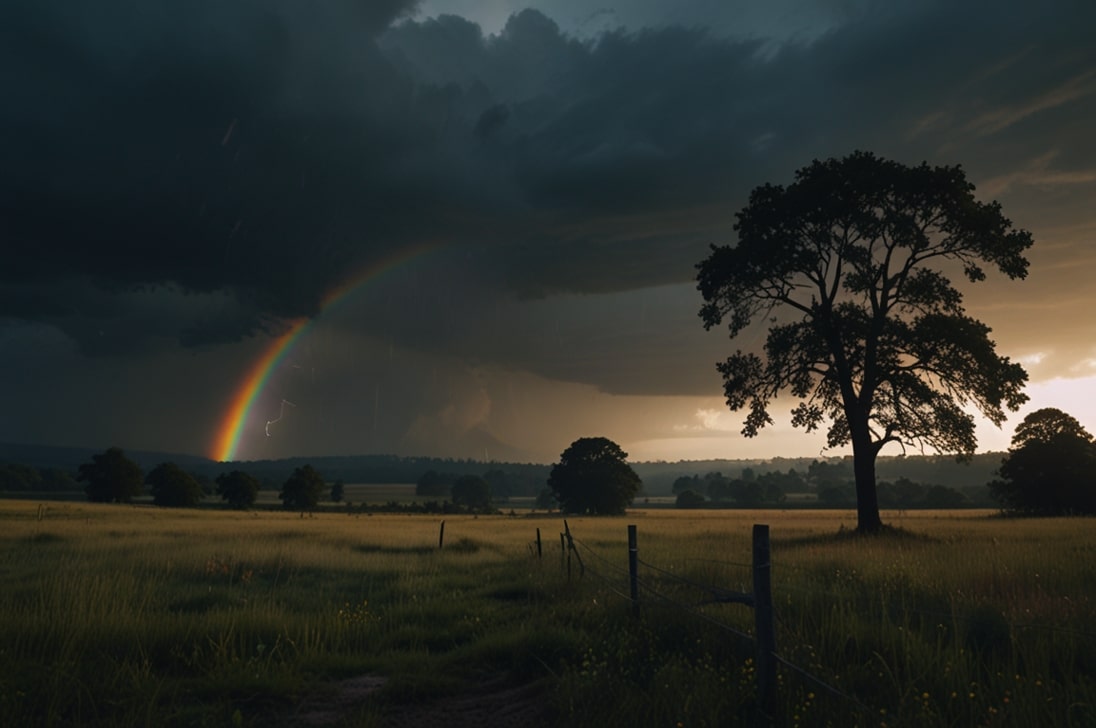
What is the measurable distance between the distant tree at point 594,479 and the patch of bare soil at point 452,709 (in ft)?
250

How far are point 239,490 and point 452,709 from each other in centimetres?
9352

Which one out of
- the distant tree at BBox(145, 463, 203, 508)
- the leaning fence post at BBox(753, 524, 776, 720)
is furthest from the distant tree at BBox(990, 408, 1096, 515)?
the distant tree at BBox(145, 463, 203, 508)

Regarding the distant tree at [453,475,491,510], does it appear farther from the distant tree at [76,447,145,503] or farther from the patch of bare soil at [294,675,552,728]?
the patch of bare soil at [294,675,552,728]

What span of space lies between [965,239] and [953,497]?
285ft

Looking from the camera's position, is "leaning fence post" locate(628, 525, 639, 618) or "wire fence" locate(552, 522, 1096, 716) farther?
"leaning fence post" locate(628, 525, 639, 618)

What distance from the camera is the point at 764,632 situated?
573cm

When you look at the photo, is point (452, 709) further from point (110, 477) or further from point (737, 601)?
point (110, 477)

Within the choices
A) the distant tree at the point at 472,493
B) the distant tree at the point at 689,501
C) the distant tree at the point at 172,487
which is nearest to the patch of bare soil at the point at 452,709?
the distant tree at the point at 172,487

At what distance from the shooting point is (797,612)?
352 inches

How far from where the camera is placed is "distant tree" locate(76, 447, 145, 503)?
83.8 meters

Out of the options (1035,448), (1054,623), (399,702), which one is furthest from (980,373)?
(1035,448)

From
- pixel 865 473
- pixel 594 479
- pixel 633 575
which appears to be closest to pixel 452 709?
pixel 633 575

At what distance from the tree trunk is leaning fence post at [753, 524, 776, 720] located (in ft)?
68.4

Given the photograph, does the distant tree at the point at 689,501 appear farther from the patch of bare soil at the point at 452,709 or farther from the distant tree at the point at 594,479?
the patch of bare soil at the point at 452,709
